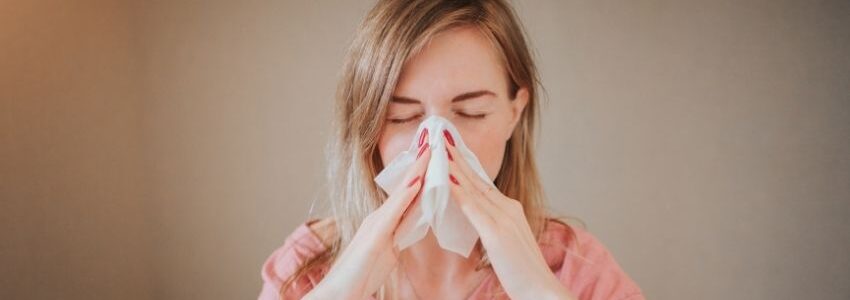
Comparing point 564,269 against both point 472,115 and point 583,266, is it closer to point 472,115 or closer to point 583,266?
point 583,266

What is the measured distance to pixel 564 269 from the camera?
1.03 meters

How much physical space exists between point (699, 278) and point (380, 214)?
1.06 meters

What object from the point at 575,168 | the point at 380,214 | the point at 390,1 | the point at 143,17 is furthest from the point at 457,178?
the point at 143,17

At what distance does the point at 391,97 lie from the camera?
91 centimetres

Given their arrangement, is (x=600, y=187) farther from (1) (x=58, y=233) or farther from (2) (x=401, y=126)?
(1) (x=58, y=233)

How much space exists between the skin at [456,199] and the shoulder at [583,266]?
140 mm

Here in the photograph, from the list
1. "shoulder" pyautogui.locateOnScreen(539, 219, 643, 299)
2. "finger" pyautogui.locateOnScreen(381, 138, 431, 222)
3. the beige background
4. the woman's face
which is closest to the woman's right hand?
"finger" pyautogui.locateOnScreen(381, 138, 431, 222)

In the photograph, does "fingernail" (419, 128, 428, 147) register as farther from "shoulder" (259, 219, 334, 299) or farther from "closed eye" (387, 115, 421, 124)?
"shoulder" (259, 219, 334, 299)

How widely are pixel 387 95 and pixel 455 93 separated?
104 mm

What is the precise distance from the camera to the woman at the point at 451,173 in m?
0.79

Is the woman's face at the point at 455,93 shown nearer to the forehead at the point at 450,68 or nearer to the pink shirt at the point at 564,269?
the forehead at the point at 450,68

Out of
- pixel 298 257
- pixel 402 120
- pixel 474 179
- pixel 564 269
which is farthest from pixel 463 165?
pixel 298 257

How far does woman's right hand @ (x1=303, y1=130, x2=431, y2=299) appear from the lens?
773mm

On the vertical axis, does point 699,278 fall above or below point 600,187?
below
